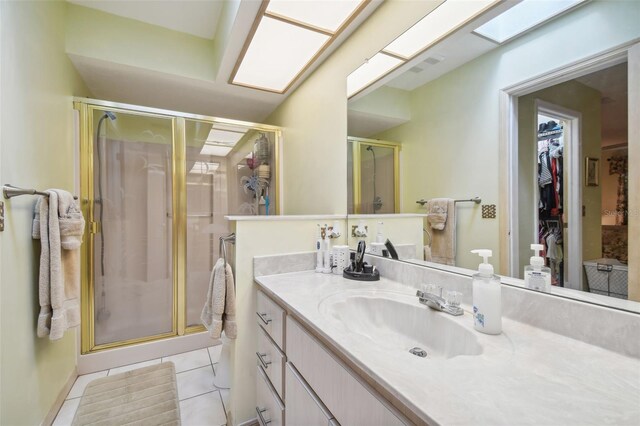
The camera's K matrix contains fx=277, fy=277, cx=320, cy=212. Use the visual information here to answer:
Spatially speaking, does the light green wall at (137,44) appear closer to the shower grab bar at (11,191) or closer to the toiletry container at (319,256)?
the shower grab bar at (11,191)

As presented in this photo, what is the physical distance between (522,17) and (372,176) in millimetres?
853

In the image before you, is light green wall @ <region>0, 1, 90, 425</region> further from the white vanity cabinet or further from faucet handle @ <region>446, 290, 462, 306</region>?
faucet handle @ <region>446, 290, 462, 306</region>

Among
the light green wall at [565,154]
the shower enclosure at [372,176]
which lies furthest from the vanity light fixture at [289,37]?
the light green wall at [565,154]

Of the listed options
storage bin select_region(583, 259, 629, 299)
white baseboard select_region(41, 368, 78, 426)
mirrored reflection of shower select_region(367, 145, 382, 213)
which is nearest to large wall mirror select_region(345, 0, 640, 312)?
storage bin select_region(583, 259, 629, 299)

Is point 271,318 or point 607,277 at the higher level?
point 607,277

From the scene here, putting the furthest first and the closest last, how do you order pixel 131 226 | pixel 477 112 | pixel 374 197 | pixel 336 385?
pixel 131 226, pixel 374 197, pixel 477 112, pixel 336 385

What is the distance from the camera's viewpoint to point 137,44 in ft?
6.70

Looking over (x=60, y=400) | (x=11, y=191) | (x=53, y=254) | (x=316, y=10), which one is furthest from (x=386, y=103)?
(x=60, y=400)

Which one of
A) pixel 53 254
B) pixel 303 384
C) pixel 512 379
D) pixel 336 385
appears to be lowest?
pixel 303 384

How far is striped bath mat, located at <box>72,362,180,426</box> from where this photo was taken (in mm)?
1476

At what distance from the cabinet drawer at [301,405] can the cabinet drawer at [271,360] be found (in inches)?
3.1

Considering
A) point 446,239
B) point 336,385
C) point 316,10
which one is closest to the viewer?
point 336,385

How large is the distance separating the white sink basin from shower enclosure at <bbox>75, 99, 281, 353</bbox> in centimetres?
167

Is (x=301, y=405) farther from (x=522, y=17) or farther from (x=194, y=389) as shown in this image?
(x=522, y=17)
